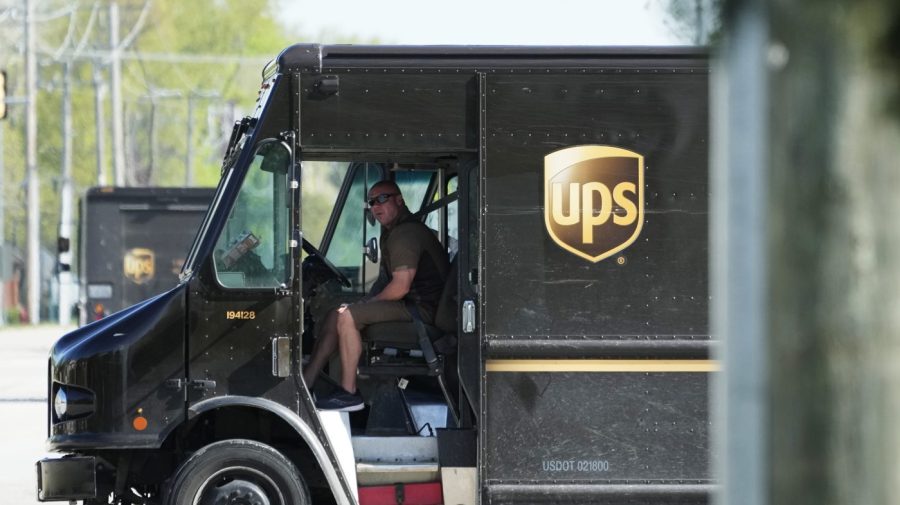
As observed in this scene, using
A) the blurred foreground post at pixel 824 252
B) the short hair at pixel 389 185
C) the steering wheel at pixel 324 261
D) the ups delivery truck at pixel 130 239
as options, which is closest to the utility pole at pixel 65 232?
the ups delivery truck at pixel 130 239

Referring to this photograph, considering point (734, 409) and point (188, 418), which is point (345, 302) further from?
point (734, 409)

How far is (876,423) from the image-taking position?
2398 mm

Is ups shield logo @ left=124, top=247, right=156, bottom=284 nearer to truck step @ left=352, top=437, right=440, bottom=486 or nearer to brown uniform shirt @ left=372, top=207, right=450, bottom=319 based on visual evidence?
brown uniform shirt @ left=372, top=207, right=450, bottom=319

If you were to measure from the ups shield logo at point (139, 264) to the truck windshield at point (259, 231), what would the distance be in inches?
682

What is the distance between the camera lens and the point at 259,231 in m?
7.12

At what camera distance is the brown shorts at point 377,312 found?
295 inches

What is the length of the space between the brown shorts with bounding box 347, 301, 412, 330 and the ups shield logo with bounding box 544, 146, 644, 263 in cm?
93

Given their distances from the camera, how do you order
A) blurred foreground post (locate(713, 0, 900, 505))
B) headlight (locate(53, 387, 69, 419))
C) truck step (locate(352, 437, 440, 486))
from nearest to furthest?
blurred foreground post (locate(713, 0, 900, 505))
headlight (locate(53, 387, 69, 419))
truck step (locate(352, 437, 440, 486))

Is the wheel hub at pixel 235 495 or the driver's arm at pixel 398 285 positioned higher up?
the driver's arm at pixel 398 285

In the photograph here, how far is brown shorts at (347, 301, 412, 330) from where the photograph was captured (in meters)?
7.49

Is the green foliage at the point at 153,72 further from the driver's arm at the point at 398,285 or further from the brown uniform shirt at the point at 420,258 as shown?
the driver's arm at the point at 398,285

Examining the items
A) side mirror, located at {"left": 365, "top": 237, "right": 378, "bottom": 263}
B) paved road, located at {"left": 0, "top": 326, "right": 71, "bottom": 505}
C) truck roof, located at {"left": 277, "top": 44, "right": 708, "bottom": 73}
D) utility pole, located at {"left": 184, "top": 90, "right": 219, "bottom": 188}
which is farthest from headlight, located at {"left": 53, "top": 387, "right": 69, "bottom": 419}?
utility pole, located at {"left": 184, "top": 90, "right": 219, "bottom": 188}

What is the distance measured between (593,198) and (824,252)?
4691 mm

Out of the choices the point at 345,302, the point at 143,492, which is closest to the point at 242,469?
the point at 143,492
